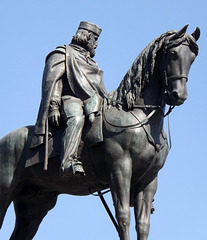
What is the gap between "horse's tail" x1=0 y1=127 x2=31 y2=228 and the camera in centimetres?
1644

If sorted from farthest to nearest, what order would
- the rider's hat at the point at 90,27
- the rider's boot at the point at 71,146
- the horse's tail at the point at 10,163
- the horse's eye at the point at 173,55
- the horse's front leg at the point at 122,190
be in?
the rider's hat at the point at 90,27
the horse's tail at the point at 10,163
the horse's eye at the point at 173,55
the rider's boot at the point at 71,146
the horse's front leg at the point at 122,190

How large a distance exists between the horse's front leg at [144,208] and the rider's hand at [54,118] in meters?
2.01

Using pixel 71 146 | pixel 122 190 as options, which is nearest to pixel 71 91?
pixel 71 146

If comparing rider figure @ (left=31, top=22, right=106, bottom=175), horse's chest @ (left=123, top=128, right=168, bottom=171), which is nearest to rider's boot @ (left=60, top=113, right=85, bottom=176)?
rider figure @ (left=31, top=22, right=106, bottom=175)

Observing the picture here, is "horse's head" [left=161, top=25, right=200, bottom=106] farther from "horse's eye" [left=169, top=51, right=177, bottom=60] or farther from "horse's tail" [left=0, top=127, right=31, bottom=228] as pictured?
"horse's tail" [left=0, top=127, right=31, bottom=228]

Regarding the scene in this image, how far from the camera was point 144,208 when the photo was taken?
15.7m

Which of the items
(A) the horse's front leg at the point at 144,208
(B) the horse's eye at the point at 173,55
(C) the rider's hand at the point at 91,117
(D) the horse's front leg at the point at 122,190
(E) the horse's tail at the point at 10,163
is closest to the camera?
(D) the horse's front leg at the point at 122,190

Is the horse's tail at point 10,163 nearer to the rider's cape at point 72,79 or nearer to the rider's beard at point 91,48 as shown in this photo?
the rider's cape at point 72,79

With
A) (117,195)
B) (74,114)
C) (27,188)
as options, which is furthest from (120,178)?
(27,188)

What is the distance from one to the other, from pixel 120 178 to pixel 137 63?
85.6 inches

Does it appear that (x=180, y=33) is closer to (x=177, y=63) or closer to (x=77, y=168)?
(x=177, y=63)

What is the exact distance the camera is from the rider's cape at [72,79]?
1600 cm

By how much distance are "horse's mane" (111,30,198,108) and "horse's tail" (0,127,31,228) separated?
6.85 feet

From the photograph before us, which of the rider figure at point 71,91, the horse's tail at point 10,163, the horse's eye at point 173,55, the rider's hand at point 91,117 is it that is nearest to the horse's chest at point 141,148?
the rider's hand at point 91,117
